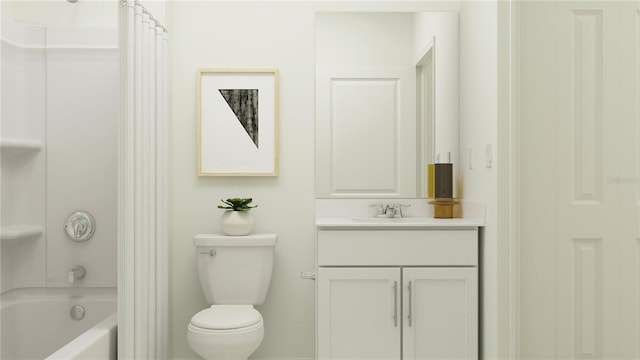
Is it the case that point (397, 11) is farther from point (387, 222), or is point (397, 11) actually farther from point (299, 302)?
point (299, 302)

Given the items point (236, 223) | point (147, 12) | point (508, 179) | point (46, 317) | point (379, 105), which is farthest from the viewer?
point (379, 105)

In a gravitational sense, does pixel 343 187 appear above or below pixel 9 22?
below

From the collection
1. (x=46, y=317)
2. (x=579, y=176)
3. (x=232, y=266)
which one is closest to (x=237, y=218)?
(x=232, y=266)

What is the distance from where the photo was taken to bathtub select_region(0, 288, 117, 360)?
Result: 2.54 metres

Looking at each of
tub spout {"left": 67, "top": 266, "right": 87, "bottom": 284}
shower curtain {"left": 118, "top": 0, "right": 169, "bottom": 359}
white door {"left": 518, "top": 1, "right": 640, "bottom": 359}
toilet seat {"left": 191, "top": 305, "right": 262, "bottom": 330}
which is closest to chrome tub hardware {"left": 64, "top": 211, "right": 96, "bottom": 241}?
tub spout {"left": 67, "top": 266, "right": 87, "bottom": 284}

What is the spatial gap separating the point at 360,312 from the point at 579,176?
1.13m

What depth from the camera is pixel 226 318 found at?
2.43 metres

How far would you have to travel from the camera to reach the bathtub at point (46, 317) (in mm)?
2539

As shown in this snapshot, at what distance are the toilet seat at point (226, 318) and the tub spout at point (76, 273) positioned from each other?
0.70 meters

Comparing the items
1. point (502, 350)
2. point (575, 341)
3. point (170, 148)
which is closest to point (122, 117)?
point (170, 148)

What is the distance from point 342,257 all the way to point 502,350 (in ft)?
2.58

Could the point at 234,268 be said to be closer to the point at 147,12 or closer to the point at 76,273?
the point at 76,273

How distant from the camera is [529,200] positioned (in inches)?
89.1

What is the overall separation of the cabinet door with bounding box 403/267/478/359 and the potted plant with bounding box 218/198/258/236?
2.85 feet
